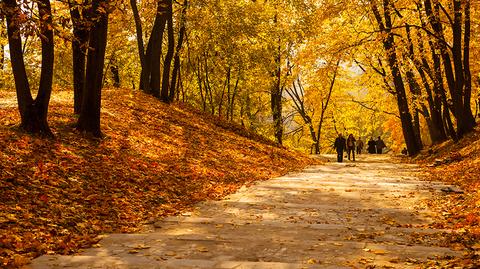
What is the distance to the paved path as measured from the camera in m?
5.27

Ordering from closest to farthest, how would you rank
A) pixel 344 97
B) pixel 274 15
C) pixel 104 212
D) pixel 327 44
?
1. pixel 104 212
2. pixel 327 44
3. pixel 274 15
4. pixel 344 97

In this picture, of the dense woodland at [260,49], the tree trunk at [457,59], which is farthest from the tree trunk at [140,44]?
the tree trunk at [457,59]

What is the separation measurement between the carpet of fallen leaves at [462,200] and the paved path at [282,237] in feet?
1.03

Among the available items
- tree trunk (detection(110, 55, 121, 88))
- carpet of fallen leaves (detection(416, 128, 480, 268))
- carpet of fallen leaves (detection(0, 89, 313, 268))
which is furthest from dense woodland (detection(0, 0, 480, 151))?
carpet of fallen leaves (detection(416, 128, 480, 268))

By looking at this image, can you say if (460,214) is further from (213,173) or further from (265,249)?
(213,173)

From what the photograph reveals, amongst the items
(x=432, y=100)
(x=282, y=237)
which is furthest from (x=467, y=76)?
(x=282, y=237)

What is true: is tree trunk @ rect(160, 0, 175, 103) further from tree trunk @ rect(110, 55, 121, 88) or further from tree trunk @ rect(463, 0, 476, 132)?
tree trunk @ rect(110, 55, 121, 88)

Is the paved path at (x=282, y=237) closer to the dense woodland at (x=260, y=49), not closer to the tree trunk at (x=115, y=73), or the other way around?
the dense woodland at (x=260, y=49)

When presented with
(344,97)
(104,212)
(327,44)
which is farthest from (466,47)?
(344,97)

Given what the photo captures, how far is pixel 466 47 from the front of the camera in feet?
67.3

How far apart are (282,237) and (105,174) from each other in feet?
16.5

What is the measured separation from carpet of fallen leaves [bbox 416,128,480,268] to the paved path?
315mm

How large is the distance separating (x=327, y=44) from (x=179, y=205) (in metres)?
14.8

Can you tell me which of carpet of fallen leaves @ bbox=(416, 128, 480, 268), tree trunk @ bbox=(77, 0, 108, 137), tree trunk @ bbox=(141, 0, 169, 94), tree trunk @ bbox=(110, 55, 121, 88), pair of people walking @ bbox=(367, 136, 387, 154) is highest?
tree trunk @ bbox=(110, 55, 121, 88)
